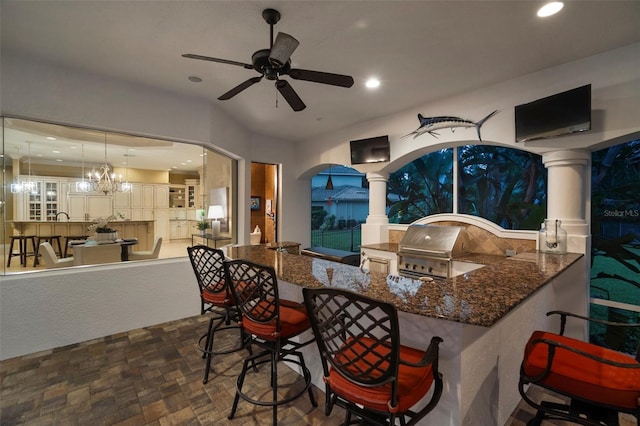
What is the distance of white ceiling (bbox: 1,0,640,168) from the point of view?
1917 millimetres

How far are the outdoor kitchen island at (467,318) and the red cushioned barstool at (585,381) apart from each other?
0.21 meters

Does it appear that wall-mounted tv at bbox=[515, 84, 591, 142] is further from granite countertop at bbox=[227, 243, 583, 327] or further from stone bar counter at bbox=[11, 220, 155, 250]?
stone bar counter at bbox=[11, 220, 155, 250]

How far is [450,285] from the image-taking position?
152 centimetres

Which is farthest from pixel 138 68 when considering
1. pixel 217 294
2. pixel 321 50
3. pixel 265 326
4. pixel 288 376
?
pixel 288 376

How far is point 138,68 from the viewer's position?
2.77 metres

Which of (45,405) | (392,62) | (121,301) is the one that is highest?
(392,62)

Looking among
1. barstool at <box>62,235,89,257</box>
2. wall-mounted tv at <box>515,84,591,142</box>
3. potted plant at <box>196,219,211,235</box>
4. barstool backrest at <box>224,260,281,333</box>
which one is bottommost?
barstool backrest at <box>224,260,281,333</box>

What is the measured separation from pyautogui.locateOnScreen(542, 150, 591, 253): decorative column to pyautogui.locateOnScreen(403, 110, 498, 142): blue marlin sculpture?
0.77 m

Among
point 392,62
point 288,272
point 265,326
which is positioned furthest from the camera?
point 392,62

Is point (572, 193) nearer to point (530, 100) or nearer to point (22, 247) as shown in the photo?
point (530, 100)

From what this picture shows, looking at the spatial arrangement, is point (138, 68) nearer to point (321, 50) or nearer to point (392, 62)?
point (321, 50)

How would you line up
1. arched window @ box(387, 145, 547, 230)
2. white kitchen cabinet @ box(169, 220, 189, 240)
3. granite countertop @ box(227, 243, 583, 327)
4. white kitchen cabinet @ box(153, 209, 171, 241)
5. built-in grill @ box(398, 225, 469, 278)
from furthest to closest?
white kitchen cabinet @ box(169, 220, 189, 240), white kitchen cabinet @ box(153, 209, 171, 241), arched window @ box(387, 145, 547, 230), built-in grill @ box(398, 225, 469, 278), granite countertop @ box(227, 243, 583, 327)

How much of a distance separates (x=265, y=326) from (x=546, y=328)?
8.07 ft

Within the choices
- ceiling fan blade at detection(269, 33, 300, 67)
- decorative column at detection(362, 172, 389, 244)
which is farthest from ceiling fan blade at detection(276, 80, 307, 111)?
decorative column at detection(362, 172, 389, 244)
